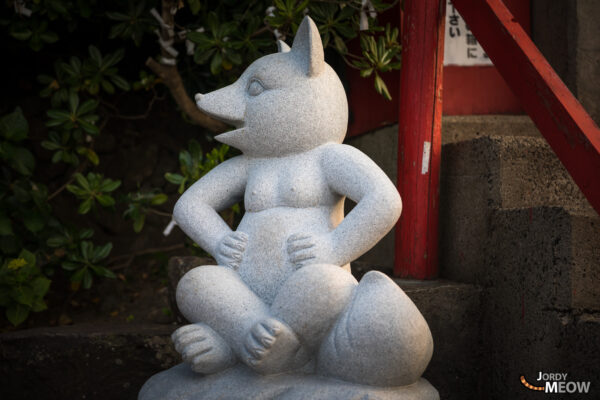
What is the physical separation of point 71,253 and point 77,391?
92cm

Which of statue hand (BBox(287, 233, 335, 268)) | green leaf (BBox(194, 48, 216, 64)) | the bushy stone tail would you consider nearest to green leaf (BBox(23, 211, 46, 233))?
green leaf (BBox(194, 48, 216, 64))

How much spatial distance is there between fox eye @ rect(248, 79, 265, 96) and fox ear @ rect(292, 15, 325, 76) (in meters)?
0.18

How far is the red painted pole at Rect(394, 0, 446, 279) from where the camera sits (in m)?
2.83

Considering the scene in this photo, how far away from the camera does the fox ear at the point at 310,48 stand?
2.12 metres

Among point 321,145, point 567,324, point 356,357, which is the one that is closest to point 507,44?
point 321,145

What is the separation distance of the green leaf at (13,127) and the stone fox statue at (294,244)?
1.52 meters

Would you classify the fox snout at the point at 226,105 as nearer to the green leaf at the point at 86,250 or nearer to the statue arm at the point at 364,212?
the statue arm at the point at 364,212

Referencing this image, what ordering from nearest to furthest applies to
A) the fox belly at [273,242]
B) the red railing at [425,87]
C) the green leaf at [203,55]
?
the fox belly at [273,242] → the red railing at [425,87] → the green leaf at [203,55]

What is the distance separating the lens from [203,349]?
1939 millimetres

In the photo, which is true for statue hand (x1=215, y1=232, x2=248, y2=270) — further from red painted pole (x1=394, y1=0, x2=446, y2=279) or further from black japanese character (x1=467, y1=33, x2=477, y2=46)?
black japanese character (x1=467, y1=33, x2=477, y2=46)

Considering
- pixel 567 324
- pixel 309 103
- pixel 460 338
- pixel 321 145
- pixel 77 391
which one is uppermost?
pixel 309 103

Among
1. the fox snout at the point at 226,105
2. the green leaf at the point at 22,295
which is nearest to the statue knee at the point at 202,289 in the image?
the fox snout at the point at 226,105

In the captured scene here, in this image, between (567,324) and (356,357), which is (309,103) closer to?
(356,357)

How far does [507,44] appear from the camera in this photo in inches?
99.5
